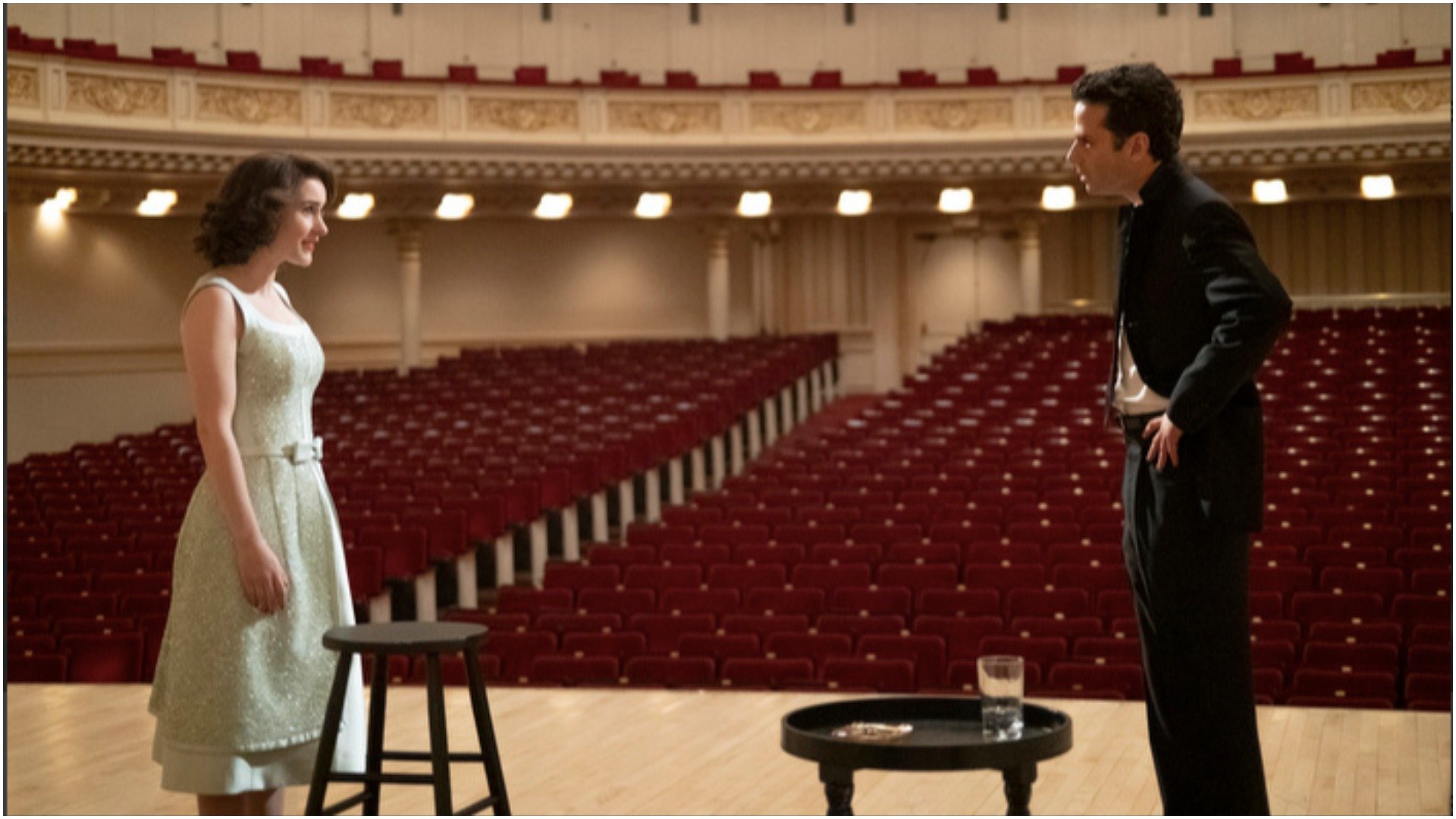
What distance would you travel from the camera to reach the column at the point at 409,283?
18672 mm

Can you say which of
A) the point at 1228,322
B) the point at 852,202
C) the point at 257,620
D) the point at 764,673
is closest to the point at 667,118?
the point at 852,202

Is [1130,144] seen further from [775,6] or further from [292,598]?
[775,6]

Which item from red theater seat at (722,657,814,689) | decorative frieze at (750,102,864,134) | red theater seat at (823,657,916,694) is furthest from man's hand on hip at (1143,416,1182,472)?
decorative frieze at (750,102,864,134)

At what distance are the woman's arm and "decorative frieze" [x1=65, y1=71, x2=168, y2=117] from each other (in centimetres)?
1381

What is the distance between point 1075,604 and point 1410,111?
38.5 feet

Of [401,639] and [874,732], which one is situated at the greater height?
[401,639]

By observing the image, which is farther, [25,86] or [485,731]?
[25,86]

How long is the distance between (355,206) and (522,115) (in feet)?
6.92

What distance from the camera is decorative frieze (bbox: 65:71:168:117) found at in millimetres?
15422

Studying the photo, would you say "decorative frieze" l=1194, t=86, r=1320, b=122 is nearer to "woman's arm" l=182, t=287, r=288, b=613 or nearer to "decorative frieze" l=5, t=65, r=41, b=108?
"decorative frieze" l=5, t=65, r=41, b=108

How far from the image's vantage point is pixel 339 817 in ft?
13.8

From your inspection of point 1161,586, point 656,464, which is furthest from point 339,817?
point 656,464

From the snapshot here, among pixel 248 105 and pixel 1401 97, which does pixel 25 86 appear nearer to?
pixel 248 105

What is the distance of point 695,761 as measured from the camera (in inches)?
191
